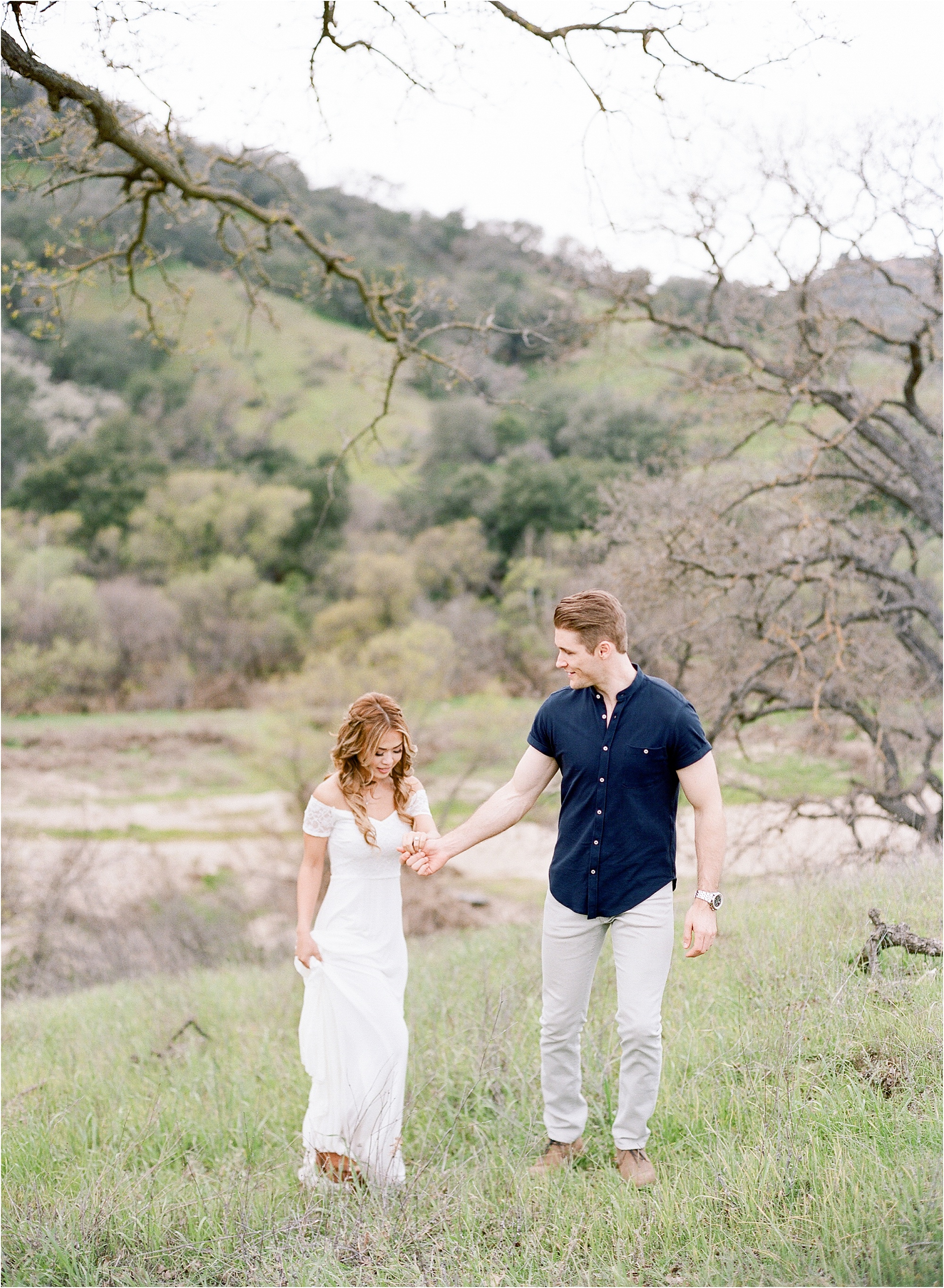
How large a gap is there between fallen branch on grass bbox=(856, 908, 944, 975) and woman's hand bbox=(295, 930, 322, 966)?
2191mm

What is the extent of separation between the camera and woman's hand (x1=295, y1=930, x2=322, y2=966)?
3.60 metres

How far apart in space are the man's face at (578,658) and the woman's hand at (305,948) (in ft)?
4.61

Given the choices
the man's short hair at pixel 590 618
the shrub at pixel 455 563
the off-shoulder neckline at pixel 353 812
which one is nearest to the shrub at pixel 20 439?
the shrub at pixel 455 563

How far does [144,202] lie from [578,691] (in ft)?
15.5

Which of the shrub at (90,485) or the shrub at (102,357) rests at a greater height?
the shrub at (102,357)

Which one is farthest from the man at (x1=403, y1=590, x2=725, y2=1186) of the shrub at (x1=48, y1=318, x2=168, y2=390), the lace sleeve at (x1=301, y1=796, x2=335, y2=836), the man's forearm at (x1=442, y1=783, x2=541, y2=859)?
the shrub at (x1=48, y1=318, x2=168, y2=390)

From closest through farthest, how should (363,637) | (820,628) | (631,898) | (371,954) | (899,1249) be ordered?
(899,1249)
(631,898)
(371,954)
(820,628)
(363,637)

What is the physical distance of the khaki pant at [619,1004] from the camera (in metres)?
3.12

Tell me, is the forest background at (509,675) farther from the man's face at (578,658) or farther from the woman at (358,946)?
the man's face at (578,658)

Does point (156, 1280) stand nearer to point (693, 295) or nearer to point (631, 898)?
point (631, 898)

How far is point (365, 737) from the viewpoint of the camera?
3.53 metres

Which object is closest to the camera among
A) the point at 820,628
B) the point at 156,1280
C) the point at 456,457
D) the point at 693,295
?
the point at 156,1280

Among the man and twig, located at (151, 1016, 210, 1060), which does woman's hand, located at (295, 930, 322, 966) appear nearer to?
the man

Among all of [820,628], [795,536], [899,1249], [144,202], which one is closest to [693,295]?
[795,536]
